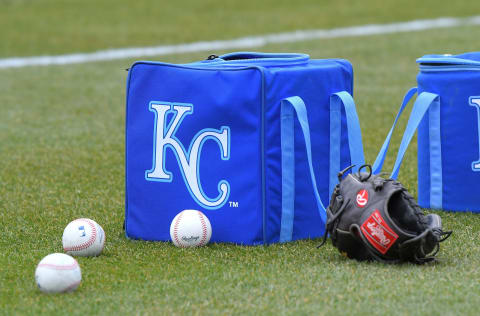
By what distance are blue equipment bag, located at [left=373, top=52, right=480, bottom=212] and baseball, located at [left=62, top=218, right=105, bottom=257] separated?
1.65 metres

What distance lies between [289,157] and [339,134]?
1.17 feet

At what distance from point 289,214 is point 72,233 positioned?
102 centimetres

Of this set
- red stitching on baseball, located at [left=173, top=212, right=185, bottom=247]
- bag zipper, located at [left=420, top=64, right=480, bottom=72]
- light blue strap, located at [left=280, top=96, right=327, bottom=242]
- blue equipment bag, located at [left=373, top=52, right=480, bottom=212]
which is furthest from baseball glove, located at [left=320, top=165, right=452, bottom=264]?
bag zipper, located at [left=420, top=64, right=480, bottom=72]

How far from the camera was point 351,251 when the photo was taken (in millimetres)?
3773

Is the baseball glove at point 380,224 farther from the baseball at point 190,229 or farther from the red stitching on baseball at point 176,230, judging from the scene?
the red stitching on baseball at point 176,230

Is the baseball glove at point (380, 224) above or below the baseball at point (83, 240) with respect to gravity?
above

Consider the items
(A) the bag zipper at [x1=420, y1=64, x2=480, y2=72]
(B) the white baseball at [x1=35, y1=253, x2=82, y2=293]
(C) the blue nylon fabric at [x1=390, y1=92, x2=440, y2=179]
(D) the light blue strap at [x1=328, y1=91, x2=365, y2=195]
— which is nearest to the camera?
(B) the white baseball at [x1=35, y1=253, x2=82, y2=293]

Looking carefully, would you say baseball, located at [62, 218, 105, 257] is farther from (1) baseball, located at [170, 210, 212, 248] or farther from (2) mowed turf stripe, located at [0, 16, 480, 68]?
(2) mowed turf stripe, located at [0, 16, 480, 68]

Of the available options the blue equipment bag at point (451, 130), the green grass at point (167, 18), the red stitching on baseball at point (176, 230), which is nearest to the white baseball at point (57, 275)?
the red stitching on baseball at point (176, 230)

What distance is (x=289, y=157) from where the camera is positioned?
13.5 feet

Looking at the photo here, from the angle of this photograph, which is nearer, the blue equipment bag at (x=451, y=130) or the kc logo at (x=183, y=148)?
the kc logo at (x=183, y=148)

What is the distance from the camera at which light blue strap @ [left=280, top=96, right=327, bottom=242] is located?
4.06 meters

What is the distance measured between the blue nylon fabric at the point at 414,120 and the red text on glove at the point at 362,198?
73cm

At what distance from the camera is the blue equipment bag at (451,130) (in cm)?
471
